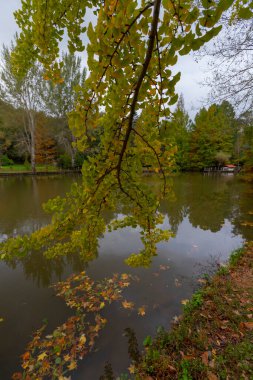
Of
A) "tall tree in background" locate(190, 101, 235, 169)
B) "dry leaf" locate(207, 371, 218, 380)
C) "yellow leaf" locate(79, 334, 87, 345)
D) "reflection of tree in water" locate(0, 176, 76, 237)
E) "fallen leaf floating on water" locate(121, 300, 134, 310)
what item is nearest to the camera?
"dry leaf" locate(207, 371, 218, 380)

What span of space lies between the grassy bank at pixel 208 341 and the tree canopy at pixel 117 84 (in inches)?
56.0

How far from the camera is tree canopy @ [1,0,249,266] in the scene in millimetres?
691

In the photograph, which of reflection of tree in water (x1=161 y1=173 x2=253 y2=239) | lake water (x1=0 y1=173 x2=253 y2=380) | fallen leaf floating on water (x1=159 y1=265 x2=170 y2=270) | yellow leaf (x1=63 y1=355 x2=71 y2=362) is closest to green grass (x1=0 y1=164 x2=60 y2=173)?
lake water (x1=0 y1=173 x2=253 y2=380)

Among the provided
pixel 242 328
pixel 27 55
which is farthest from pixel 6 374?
pixel 27 55

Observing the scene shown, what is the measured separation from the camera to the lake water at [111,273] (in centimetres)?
269

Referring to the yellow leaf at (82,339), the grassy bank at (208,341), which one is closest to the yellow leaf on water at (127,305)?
A: the grassy bank at (208,341)

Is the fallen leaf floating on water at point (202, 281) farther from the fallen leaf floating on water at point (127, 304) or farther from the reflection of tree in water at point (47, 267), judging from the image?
the reflection of tree in water at point (47, 267)

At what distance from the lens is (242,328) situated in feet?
8.58

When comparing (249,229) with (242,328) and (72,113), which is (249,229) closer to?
(242,328)

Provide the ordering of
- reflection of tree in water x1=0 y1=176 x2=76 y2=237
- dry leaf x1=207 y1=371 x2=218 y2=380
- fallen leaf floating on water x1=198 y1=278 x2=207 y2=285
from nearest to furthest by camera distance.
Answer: dry leaf x1=207 y1=371 x2=218 y2=380, fallen leaf floating on water x1=198 y1=278 x2=207 y2=285, reflection of tree in water x1=0 y1=176 x2=76 y2=237

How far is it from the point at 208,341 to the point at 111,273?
7.30 ft

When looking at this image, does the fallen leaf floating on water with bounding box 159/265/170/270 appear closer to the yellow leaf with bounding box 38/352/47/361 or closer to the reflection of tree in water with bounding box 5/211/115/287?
the reflection of tree in water with bounding box 5/211/115/287

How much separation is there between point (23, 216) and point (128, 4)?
8.34 meters

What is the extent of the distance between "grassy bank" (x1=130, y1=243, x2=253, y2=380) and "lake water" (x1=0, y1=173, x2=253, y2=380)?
12.2 inches
